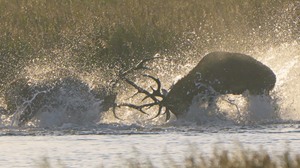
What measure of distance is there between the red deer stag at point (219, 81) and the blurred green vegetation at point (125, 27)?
5.31m

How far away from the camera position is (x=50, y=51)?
28094 mm

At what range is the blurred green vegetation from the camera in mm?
27906

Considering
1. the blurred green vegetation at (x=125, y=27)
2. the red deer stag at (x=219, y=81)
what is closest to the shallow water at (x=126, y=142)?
the red deer stag at (x=219, y=81)

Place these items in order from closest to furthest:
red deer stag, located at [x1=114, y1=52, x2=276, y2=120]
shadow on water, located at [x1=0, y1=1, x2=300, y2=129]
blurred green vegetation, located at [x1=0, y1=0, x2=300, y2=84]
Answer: red deer stag, located at [x1=114, y1=52, x2=276, y2=120] → shadow on water, located at [x1=0, y1=1, x2=300, y2=129] → blurred green vegetation, located at [x1=0, y1=0, x2=300, y2=84]

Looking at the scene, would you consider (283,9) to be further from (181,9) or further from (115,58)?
(115,58)

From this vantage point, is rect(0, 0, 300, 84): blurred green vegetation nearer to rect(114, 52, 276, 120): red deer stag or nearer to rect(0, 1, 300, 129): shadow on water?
rect(0, 1, 300, 129): shadow on water

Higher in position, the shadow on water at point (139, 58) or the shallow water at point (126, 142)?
the shadow on water at point (139, 58)

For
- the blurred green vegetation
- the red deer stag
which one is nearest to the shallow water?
the red deer stag

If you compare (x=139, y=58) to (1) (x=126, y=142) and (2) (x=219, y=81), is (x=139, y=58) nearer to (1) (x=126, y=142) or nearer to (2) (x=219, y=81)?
(2) (x=219, y=81)

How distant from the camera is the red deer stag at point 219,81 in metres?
21.7

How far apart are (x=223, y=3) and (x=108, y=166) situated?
51.6 feet

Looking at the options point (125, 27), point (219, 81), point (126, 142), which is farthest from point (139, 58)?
point (126, 142)

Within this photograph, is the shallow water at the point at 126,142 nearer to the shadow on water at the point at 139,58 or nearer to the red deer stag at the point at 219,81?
the red deer stag at the point at 219,81

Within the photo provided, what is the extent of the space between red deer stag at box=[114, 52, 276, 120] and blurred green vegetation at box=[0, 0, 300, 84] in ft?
17.4
